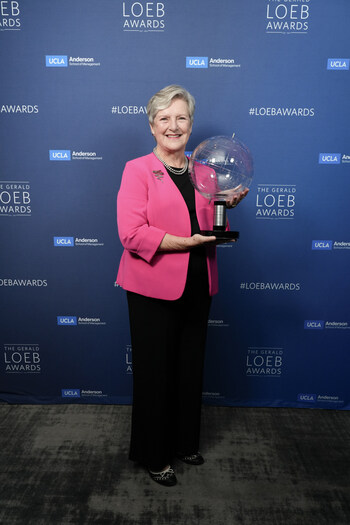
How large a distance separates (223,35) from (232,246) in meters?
1.23

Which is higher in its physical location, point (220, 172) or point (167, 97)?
point (167, 97)

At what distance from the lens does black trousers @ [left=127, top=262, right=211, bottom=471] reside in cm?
186

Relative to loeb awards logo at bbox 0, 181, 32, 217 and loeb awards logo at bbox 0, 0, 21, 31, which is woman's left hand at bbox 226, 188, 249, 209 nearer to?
loeb awards logo at bbox 0, 181, 32, 217

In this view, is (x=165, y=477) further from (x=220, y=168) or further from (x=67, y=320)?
(x=220, y=168)

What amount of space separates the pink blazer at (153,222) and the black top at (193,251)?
27 mm

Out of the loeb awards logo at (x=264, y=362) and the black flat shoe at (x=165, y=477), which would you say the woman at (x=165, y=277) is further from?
the loeb awards logo at (x=264, y=362)

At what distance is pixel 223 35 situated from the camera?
2.34 meters

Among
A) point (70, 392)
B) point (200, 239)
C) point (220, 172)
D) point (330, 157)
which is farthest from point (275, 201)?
point (70, 392)

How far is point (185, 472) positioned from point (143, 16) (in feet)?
8.13

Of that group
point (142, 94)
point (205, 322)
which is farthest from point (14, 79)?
point (205, 322)

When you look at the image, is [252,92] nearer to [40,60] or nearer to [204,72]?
[204,72]

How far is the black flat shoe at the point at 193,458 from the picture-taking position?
2127mm

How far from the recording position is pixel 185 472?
207 centimetres

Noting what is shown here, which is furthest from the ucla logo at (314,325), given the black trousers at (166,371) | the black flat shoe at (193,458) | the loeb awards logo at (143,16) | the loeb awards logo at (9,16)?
the loeb awards logo at (9,16)
